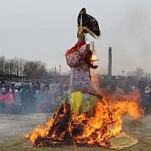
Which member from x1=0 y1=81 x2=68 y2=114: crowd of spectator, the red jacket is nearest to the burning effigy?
the red jacket

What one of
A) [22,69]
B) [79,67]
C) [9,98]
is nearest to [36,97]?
[9,98]

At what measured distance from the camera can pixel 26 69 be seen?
182 feet

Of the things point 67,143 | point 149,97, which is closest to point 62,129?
point 67,143

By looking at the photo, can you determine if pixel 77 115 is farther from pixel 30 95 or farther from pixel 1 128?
pixel 30 95

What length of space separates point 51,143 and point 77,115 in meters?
0.90

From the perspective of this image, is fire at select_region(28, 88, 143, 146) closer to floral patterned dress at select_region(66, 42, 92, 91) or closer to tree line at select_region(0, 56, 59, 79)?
floral patterned dress at select_region(66, 42, 92, 91)

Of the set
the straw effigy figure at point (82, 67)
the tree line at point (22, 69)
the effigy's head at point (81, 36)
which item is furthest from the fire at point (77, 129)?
the tree line at point (22, 69)

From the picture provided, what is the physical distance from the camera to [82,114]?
8758 millimetres

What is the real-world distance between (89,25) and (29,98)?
10176mm

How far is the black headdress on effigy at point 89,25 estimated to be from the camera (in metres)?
9.12

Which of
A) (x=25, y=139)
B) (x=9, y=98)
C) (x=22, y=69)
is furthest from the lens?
(x=22, y=69)

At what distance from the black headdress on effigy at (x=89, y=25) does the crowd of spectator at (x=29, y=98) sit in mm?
9215

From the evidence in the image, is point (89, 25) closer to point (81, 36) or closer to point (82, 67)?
point (81, 36)

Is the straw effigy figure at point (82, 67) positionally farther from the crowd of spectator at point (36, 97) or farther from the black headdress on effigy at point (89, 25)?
Answer: the crowd of spectator at point (36, 97)
